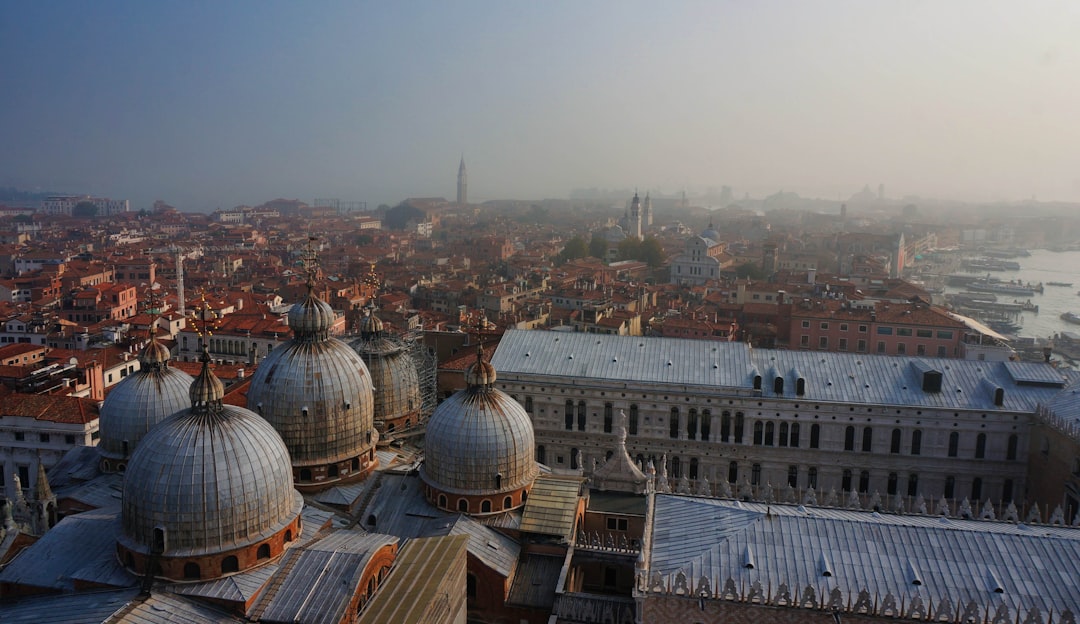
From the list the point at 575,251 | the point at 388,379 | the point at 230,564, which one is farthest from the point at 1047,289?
the point at 230,564

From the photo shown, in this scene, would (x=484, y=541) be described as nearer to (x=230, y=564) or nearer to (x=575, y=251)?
(x=230, y=564)

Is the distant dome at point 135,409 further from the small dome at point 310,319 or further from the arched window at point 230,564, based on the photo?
the arched window at point 230,564

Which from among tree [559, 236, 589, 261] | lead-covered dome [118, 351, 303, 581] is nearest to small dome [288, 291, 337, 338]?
lead-covered dome [118, 351, 303, 581]

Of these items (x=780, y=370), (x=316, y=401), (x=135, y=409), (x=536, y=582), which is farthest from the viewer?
(x=780, y=370)

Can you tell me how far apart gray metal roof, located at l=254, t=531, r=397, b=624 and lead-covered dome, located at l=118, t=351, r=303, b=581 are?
28.0 inches

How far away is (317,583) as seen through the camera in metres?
15.8

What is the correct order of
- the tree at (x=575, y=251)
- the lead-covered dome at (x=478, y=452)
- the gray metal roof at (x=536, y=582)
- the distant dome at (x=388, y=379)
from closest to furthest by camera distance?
the gray metal roof at (x=536, y=582) < the lead-covered dome at (x=478, y=452) < the distant dome at (x=388, y=379) < the tree at (x=575, y=251)

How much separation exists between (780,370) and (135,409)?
21.4 meters

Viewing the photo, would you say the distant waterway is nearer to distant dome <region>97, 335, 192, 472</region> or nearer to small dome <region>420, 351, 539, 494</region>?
small dome <region>420, 351, 539, 494</region>

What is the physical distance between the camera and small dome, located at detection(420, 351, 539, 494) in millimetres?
20094

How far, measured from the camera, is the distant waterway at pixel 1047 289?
72.9m

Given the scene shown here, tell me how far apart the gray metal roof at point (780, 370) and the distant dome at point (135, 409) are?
479 inches

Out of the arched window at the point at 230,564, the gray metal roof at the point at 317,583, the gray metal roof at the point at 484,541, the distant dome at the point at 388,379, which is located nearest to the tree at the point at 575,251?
the distant dome at the point at 388,379

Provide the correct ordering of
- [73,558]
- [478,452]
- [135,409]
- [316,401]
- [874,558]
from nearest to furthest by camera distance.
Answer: [874,558] → [73,558] → [478,452] → [316,401] → [135,409]
